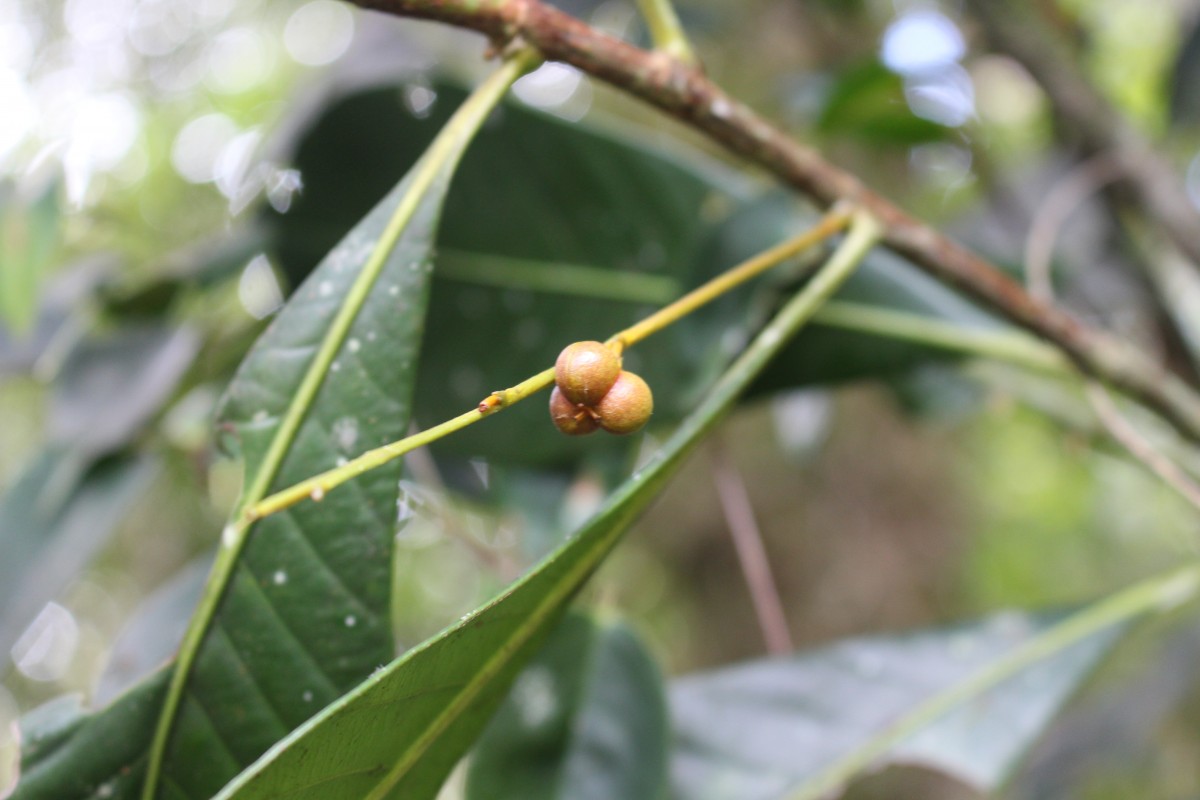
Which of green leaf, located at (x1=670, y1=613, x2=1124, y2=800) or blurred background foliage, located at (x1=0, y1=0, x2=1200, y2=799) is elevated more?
blurred background foliage, located at (x1=0, y1=0, x2=1200, y2=799)

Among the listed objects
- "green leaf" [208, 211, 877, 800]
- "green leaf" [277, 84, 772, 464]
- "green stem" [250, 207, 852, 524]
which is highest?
"green leaf" [277, 84, 772, 464]

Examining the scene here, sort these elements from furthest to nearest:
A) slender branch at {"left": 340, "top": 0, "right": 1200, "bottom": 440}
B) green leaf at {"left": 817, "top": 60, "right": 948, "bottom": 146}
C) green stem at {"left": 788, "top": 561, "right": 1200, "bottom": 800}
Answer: green leaf at {"left": 817, "top": 60, "right": 948, "bottom": 146} < green stem at {"left": 788, "top": 561, "right": 1200, "bottom": 800} < slender branch at {"left": 340, "top": 0, "right": 1200, "bottom": 440}

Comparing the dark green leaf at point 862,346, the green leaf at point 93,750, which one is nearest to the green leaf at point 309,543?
the green leaf at point 93,750

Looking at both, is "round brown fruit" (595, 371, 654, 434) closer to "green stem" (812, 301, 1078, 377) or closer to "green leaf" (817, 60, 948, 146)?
"green stem" (812, 301, 1078, 377)

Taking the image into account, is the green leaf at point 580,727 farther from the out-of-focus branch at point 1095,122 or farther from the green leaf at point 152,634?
the out-of-focus branch at point 1095,122

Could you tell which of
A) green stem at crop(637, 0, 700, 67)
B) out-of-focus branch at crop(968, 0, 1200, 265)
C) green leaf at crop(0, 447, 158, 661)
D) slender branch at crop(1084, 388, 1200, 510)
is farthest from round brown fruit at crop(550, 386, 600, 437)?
out-of-focus branch at crop(968, 0, 1200, 265)

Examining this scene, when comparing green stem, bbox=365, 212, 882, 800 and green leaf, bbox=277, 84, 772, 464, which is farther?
green leaf, bbox=277, 84, 772, 464

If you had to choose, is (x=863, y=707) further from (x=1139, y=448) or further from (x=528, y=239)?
(x=528, y=239)
